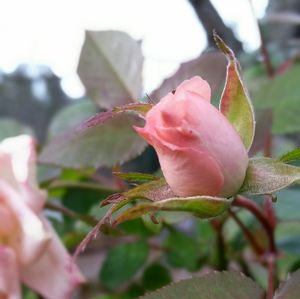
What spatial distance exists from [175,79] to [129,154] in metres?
0.06

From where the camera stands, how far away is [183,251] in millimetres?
500

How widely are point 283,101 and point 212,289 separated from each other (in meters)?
0.27

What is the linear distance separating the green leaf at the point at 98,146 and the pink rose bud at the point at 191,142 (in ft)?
0.55

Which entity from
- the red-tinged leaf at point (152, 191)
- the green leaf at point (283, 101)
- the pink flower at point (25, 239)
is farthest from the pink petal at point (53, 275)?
the green leaf at point (283, 101)

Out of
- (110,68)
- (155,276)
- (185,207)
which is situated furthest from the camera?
(155,276)

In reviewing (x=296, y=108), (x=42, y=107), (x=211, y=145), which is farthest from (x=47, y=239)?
(x=42, y=107)

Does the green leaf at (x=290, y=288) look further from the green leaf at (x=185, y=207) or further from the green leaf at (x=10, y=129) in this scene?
the green leaf at (x=10, y=129)

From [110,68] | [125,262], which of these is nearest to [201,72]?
[110,68]

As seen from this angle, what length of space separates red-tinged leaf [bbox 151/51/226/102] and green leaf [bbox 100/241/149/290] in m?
0.14

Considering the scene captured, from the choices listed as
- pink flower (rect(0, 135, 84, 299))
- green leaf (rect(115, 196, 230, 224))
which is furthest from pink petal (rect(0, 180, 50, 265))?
green leaf (rect(115, 196, 230, 224))

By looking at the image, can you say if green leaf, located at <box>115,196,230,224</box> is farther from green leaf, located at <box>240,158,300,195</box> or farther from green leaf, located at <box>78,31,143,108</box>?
green leaf, located at <box>78,31,143,108</box>

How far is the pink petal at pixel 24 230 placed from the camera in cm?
28

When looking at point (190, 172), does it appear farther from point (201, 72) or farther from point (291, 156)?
point (201, 72)

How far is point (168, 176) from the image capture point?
190mm
